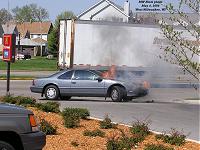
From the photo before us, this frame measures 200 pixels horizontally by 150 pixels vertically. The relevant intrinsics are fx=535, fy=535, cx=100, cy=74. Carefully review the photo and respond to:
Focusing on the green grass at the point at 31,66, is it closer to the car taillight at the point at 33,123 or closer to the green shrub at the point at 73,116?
the green shrub at the point at 73,116

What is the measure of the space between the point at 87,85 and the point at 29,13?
13277 cm

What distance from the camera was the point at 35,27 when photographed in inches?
5517

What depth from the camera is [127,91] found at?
20328mm

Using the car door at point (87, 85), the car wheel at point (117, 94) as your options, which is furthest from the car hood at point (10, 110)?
the car door at point (87, 85)

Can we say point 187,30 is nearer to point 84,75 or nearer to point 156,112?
point 156,112

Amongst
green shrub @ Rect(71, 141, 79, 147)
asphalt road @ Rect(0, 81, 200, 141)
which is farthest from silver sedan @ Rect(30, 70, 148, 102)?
green shrub @ Rect(71, 141, 79, 147)

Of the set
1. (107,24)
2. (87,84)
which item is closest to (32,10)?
(107,24)

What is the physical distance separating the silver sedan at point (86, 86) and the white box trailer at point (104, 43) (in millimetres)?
9726

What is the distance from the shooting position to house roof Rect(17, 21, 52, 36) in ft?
449

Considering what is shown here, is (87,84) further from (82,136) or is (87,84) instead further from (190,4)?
(190,4)

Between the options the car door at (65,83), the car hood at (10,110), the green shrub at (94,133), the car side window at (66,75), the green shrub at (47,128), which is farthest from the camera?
the car side window at (66,75)

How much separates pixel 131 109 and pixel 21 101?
528 cm

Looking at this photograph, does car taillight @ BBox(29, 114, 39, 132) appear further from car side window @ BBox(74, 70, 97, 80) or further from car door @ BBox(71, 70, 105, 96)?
car side window @ BBox(74, 70, 97, 80)

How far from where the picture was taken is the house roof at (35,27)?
449ft
